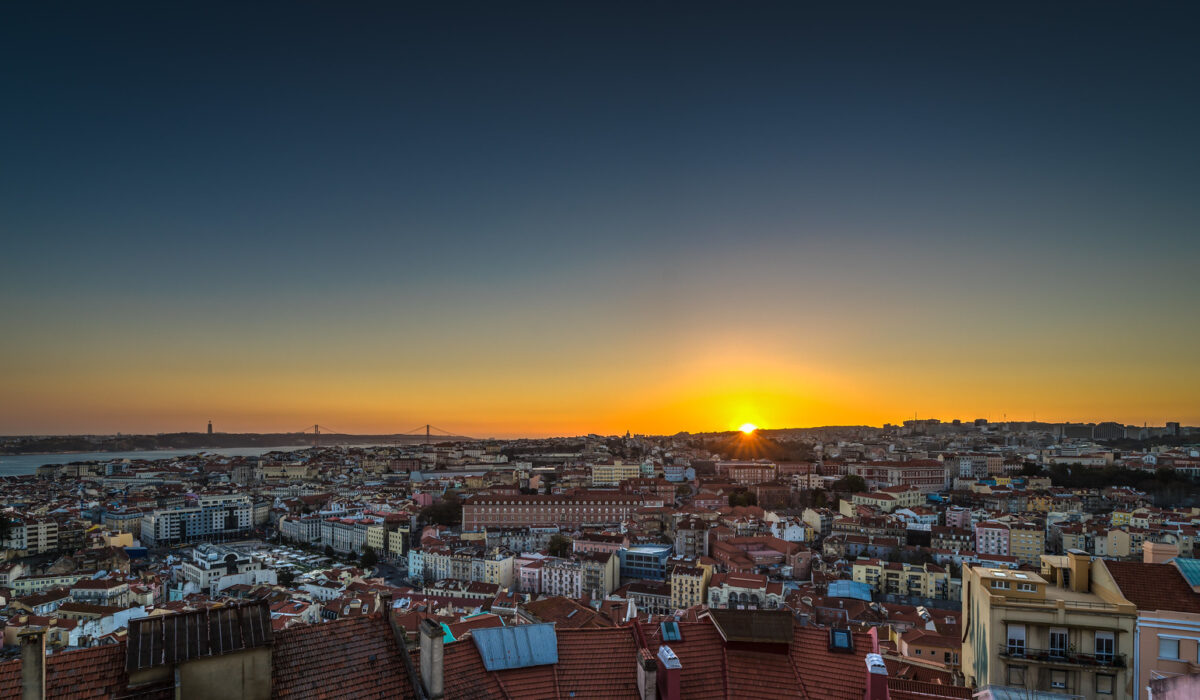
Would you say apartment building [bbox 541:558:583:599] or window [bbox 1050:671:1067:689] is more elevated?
window [bbox 1050:671:1067:689]

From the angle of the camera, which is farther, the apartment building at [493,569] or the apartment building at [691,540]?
the apartment building at [691,540]

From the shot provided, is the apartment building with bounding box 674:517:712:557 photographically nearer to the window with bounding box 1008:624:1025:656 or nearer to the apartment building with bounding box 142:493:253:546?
the window with bounding box 1008:624:1025:656

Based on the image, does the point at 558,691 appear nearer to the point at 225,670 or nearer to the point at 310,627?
the point at 310,627

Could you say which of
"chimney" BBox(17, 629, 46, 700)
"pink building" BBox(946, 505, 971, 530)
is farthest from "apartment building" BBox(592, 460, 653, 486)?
"chimney" BBox(17, 629, 46, 700)

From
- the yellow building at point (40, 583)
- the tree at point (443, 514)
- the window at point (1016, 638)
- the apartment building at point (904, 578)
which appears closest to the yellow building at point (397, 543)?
the tree at point (443, 514)

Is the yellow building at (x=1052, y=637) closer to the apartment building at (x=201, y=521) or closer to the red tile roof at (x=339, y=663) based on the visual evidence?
the red tile roof at (x=339, y=663)

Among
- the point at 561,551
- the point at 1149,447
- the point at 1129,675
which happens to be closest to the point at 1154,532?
the point at 561,551
